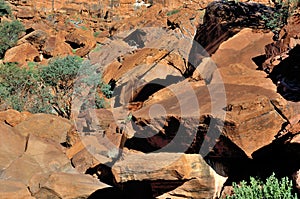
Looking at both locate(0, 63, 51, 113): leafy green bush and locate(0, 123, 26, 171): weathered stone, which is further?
locate(0, 63, 51, 113): leafy green bush

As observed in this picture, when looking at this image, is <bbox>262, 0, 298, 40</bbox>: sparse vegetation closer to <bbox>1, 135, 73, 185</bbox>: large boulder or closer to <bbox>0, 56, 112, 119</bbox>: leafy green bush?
<bbox>1, 135, 73, 185</bbox>: large boulder

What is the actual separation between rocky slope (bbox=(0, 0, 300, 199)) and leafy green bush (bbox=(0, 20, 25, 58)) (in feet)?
47.5

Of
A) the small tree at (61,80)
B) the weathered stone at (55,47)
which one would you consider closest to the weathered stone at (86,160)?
the small tree at (61,80)

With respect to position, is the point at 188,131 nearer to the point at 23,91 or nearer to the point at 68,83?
the point at 68,83

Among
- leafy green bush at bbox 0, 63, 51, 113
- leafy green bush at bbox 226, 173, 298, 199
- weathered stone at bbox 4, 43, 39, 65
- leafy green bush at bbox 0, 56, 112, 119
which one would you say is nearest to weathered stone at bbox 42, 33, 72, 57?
weathered stone at bbox 4, 43, 39, 65

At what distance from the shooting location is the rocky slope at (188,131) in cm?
544

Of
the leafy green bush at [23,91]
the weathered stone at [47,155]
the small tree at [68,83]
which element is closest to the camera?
the weathered stone at [47,155]

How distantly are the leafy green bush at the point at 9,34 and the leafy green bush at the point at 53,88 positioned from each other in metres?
8.71

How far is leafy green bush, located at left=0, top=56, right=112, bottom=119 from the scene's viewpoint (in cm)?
1503

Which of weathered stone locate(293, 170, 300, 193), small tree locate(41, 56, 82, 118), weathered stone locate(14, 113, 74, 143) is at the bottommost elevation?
small tree locate(41, 56, 82, 118)

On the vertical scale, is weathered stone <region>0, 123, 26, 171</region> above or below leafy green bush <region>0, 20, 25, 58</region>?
above

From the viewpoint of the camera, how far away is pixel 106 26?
119ft

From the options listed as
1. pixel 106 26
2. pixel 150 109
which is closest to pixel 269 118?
pixel 150 109

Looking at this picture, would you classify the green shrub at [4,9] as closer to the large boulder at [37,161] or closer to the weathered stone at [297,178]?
the large boulder at [37,161]
